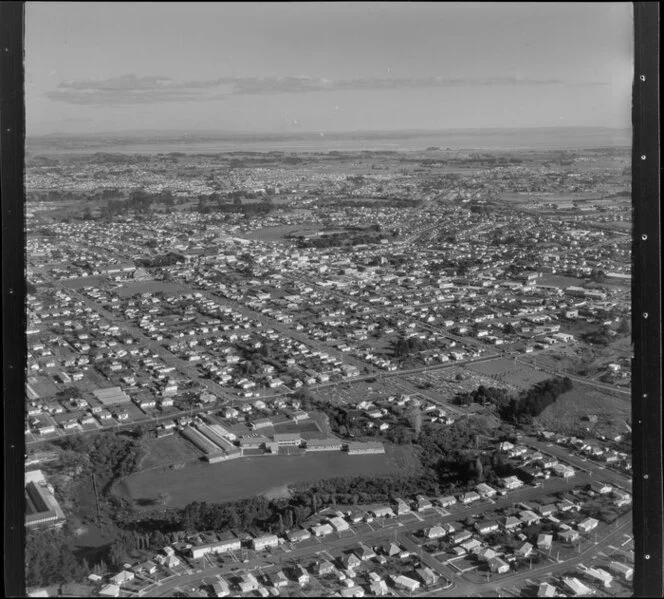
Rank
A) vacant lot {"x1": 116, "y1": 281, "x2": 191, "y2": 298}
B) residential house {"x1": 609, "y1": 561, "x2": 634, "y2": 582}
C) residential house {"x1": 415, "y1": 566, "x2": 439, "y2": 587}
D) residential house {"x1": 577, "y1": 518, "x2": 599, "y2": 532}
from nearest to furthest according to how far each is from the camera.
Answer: residential house {"x1": 609, "y1": 561, "x2": 634, "y2": 582}
residential house {"x1": 415, "y1": 566, "x2": 439, "y2": 587}
residential house {"x1": 577, "y1": 518, "x2": 599, "y2": 532}
vacant lot {"x1": 116, "y1": 281, "x2": 191, "y2": 298}

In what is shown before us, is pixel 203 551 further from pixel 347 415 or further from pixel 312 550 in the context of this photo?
pixel 347 415

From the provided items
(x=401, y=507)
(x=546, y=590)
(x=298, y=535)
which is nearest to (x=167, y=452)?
(x=298, y=535)

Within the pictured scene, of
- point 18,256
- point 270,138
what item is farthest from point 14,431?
point 270,138

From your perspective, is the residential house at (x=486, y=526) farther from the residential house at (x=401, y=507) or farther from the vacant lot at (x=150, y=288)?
the vacant lot at (x=150, y=288)

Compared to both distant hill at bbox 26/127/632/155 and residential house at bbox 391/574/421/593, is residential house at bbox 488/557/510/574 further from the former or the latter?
distant hill at bbox 26/127/632/155

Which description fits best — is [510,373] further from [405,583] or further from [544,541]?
[405,583]

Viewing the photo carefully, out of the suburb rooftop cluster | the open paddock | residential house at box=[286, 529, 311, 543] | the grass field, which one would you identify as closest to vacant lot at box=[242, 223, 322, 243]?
the suburb rooftop cluster

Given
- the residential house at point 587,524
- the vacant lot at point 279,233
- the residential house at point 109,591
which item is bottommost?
the residential house at point 109,591

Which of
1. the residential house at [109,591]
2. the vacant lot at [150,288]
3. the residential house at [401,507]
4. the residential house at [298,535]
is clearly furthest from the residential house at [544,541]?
the vacant lot at [150,288]
